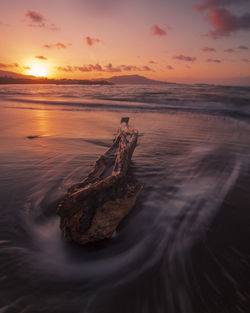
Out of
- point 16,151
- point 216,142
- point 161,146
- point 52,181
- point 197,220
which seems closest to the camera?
point 197,220

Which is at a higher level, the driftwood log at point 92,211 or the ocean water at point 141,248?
the driftwood log at point 92,211

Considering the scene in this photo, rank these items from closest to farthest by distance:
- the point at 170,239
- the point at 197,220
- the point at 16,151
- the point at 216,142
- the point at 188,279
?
the point at 188,279 < the point at 170,239 < the point at 197,220 < the point at 16,151 < the point at 216,142

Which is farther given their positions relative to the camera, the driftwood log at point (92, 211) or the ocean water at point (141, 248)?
the driftwood log at point (92, 211)

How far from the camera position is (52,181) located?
3.08 meters

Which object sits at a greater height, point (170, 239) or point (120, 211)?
point (120, 211)

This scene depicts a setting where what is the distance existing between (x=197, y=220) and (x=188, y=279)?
82 cm

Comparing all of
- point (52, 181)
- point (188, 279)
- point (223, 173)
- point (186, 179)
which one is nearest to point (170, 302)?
point (188, 279)

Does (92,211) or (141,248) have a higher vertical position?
(92,211)

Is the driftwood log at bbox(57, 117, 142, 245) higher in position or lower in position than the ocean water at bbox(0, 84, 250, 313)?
higher

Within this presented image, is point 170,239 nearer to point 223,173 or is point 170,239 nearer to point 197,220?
point 197,220


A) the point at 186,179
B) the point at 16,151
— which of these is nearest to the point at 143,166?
the point at 186,179

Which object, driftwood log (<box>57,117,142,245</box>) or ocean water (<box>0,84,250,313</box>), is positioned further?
driftwood log (<box>57,117,142,245</box>)

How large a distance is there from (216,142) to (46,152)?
15.6 feet

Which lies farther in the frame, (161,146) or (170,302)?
(161,146)
